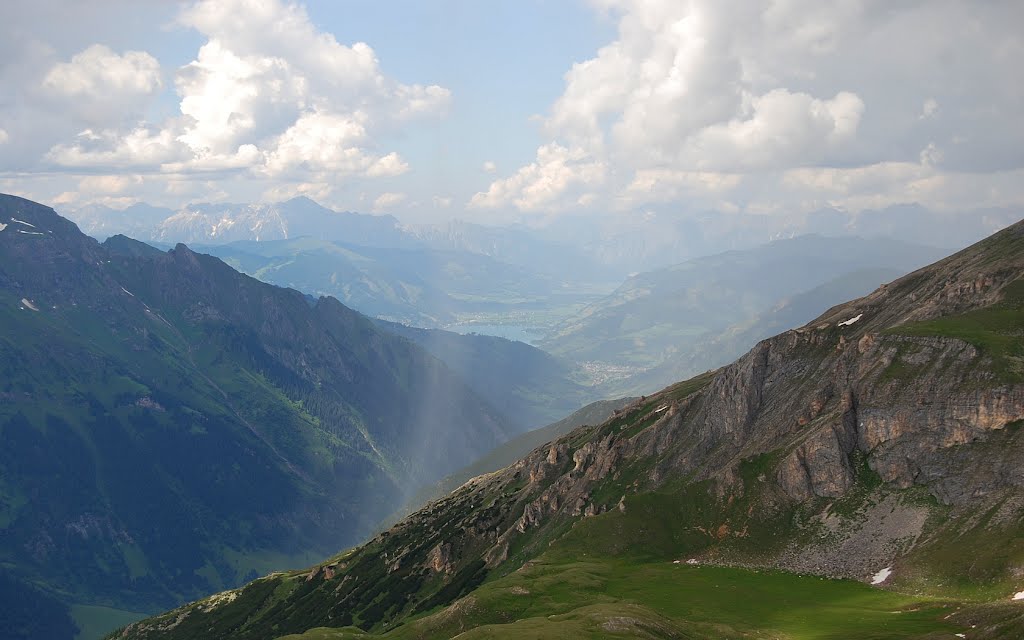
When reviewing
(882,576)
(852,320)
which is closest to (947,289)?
(852,320)

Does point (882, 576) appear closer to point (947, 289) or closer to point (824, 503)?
point (824, 503)

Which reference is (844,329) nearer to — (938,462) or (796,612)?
(938,462)

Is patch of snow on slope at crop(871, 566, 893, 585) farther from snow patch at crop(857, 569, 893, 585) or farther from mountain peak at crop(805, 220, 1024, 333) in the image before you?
mountain peak at crop(805, 220, 1024, 333)

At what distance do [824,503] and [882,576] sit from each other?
20.7 meters

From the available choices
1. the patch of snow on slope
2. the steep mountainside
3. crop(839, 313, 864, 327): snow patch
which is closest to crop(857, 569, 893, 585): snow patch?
the patch of snow on slope

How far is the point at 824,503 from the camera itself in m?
132

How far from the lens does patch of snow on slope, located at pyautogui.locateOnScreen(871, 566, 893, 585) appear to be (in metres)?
111

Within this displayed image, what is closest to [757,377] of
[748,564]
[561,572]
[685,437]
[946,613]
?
[685,437]

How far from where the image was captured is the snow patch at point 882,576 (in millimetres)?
110950

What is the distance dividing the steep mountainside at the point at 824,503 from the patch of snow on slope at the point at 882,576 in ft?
2.60

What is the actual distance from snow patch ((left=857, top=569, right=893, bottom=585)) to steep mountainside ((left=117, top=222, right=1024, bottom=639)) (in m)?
0.79

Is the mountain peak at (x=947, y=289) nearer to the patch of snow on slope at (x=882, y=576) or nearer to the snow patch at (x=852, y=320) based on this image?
the snow patch at (x=852, y=320)

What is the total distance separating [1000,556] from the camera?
100688 mm

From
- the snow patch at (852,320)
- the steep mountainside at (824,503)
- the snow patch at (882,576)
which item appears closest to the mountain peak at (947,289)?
the snow patch at (852,320)
